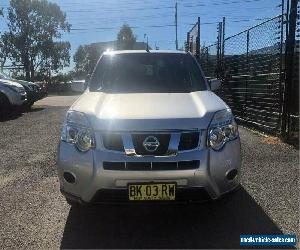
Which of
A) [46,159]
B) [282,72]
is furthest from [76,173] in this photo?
[282,72]

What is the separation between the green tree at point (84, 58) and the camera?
2827 inches

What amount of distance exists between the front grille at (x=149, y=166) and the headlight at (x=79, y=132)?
0.27 metres

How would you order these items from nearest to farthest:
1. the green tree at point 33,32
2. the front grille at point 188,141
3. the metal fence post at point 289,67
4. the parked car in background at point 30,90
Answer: the front grille at point 188,141
the metal fence post at point 289,67
the parked car in background at point 30,90
the green tree at point 33,32

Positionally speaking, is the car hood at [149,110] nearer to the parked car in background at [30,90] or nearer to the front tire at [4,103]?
the front tire at [4,103]

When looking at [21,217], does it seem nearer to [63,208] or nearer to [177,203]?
[63,208]

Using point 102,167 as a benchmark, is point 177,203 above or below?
below

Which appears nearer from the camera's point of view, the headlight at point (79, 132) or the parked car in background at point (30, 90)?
the headlight at point (79, 132)

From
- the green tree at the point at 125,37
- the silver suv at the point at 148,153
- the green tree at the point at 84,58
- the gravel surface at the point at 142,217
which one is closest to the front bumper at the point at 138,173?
the silver suv at the point at 148,153

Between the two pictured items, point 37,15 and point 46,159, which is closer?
point 46,159

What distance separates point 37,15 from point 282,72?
43.0 meters

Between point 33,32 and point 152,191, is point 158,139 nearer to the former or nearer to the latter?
point 152,191

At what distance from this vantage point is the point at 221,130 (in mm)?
4176

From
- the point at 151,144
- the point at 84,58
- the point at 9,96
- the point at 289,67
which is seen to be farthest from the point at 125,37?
the point at 151,144

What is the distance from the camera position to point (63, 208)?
489cm
